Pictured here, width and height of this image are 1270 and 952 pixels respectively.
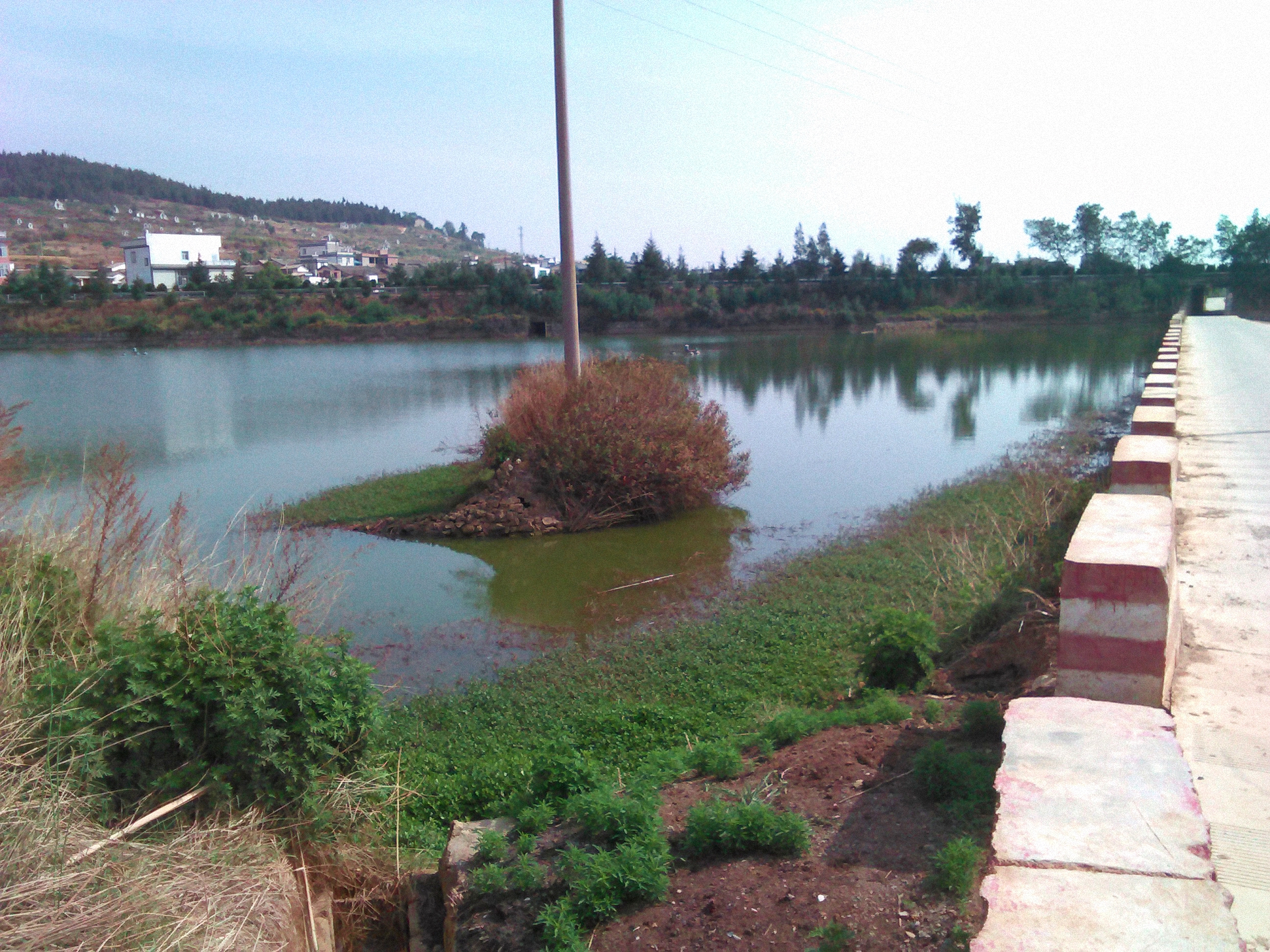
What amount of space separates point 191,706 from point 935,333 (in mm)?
66398

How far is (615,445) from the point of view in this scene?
1539cm

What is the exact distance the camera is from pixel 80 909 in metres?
3.58

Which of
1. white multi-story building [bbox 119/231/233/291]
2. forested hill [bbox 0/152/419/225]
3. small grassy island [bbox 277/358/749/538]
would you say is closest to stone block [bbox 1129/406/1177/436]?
small grassy island [bbox 277/358/749/538]

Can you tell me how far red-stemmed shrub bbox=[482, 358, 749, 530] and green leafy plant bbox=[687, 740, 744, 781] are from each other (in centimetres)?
1015

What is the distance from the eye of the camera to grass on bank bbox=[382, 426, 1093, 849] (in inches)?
244

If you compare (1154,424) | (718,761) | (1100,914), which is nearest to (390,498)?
(1154,424)

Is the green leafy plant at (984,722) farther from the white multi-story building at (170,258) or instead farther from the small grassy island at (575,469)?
the white multi-story building at (170,258)

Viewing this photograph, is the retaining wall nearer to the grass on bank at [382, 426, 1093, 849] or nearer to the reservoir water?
the grass on bank at [382, 426, 1093, 849]

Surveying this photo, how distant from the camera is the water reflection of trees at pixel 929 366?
103 feet

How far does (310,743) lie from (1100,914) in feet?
11.7

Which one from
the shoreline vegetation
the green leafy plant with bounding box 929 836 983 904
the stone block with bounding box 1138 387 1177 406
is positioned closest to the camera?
the green leafy plant with bounding box 929 836 983 904

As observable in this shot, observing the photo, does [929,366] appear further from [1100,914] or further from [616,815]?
[1100,914]

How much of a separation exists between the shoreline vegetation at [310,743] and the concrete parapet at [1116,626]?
3.22 ft

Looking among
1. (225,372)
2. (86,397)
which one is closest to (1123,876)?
(86,397)
